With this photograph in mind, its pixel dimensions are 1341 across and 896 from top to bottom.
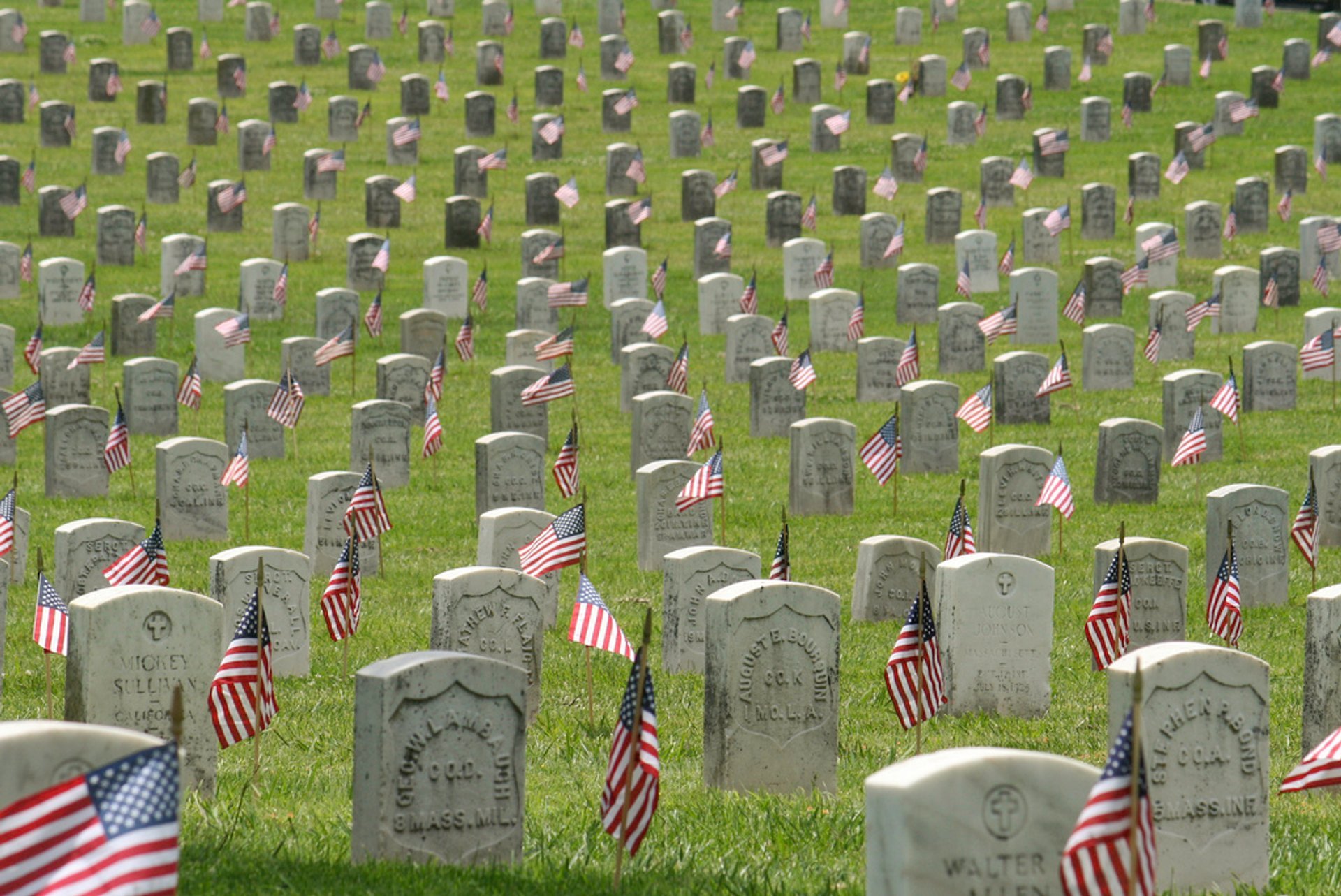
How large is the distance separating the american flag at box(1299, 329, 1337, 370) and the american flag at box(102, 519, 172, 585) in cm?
1483

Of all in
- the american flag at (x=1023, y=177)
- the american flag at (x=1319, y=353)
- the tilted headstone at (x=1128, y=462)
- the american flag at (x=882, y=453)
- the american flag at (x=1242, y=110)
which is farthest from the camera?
the american flag at (x=1242, y=110)

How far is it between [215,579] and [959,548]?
17.7 ft

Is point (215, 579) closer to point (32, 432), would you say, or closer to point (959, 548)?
point (959, 548)

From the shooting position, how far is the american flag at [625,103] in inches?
1663

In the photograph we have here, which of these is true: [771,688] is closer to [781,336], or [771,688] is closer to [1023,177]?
[781,336]

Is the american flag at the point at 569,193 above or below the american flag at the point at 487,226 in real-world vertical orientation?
above

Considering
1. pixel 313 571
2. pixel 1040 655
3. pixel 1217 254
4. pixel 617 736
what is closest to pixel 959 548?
pixel 1040 655

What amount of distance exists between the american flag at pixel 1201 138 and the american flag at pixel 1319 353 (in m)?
13.7

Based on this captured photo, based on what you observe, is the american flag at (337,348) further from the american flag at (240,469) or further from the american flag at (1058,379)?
the american flag at (1058,379)

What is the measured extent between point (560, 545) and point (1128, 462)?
308 inches

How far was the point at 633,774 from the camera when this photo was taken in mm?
8961

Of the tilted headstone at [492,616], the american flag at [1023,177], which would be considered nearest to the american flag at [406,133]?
the american flag at [1023,177]

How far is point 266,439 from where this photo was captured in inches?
910

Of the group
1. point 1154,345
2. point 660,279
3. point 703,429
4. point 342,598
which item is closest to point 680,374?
point 703,429
